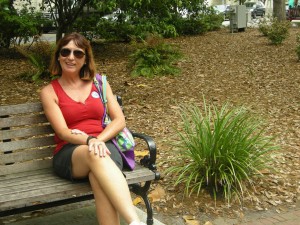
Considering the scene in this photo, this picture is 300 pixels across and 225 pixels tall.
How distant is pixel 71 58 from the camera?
3.87 meters

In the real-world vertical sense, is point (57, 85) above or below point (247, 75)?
above

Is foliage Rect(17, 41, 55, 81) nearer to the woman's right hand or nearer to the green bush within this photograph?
the woman's right hand

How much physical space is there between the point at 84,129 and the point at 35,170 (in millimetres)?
567

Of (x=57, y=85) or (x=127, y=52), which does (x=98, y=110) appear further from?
(x=127, y=52)

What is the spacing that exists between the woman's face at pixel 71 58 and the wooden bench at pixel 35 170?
421 millimetres

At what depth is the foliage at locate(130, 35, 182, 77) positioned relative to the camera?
33.9ft

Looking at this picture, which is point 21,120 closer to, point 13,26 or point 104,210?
point 104,210

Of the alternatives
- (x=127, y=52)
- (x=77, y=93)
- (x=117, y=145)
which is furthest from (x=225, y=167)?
(x=127, y=52)

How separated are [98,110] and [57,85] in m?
0.39

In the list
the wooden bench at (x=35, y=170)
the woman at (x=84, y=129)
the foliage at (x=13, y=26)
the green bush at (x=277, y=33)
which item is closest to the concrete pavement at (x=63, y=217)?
the wooden bench at (x=35, y=170)

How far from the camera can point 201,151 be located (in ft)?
15.0

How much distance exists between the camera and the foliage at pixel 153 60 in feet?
33.9

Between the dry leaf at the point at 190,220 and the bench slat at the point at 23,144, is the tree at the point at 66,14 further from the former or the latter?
the dry leaf at the point at 190,220

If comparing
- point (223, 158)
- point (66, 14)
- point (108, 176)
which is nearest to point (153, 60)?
point (66, 14)
